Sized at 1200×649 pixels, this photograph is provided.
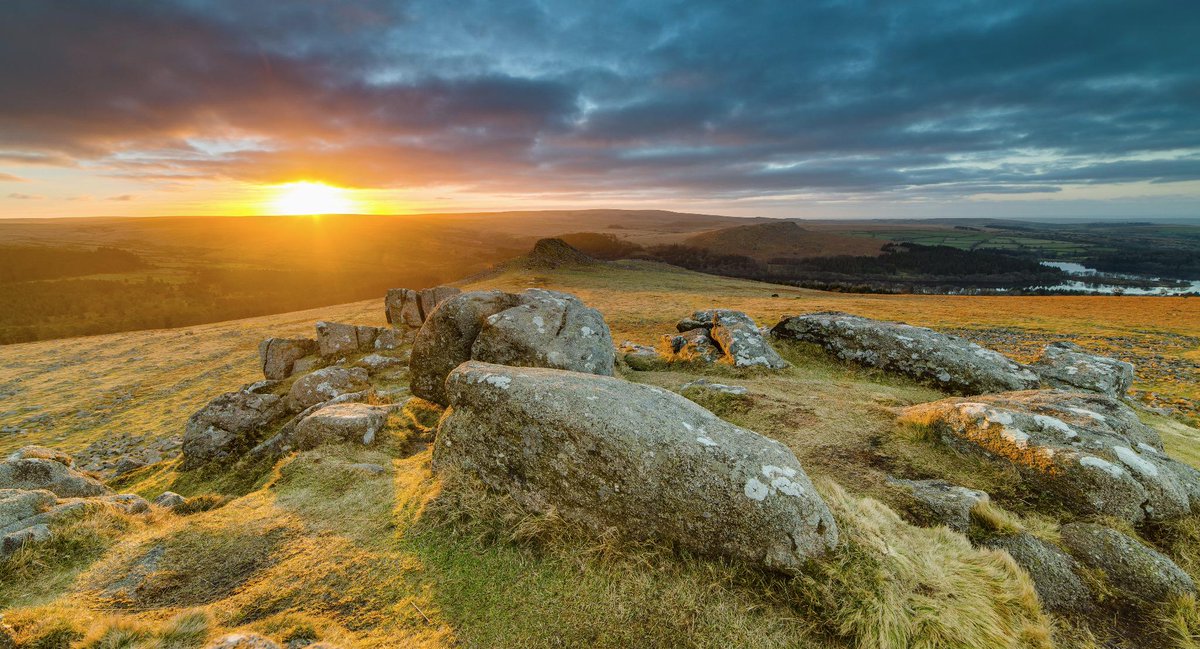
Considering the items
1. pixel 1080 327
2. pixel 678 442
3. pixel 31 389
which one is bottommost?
pixel 31 389

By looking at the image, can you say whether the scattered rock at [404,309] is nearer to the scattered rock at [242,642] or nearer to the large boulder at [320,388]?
the large boulder at [320,388]

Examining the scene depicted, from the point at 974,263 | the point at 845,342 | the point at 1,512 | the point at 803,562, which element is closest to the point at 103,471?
the point at 1,512

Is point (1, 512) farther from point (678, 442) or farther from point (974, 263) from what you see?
point (974, 263)

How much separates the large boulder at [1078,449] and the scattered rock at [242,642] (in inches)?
429

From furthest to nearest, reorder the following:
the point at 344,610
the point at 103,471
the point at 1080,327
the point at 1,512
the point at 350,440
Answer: the point at 1080,327 → the point at 103,471 → the point at 350,440 → the point at 1,512 → the point at 344,610

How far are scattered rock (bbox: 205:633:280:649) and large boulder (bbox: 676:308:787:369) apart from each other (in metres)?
14.4

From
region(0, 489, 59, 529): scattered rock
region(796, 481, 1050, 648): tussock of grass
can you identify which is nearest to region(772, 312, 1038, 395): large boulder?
region(796, 481, 1050, 648): tussock of grass

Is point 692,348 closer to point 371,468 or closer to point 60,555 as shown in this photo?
point 371,468

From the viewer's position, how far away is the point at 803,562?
5.25m

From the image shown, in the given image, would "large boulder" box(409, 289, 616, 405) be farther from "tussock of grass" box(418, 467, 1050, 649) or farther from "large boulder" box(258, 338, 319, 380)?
"large boulder" box(258, 338, 319, 380)

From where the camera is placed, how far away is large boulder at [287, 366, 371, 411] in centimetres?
1459

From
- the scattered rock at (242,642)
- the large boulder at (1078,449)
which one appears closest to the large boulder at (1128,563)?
the large boulder at (1078,449)

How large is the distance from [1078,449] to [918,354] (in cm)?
841

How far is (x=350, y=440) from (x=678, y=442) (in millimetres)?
7988
